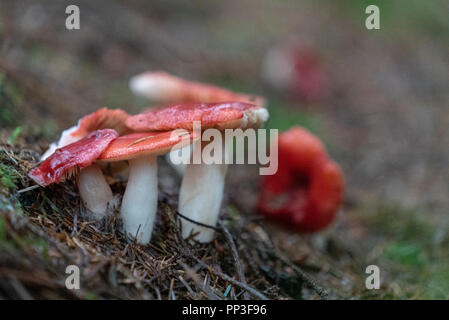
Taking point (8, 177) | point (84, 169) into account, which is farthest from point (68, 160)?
point (8, 177)

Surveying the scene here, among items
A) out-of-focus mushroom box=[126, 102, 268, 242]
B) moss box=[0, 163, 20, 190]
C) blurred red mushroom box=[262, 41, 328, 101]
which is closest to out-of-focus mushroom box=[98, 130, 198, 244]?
out-of-focus mushroom box=[126, 102, 268, 242]

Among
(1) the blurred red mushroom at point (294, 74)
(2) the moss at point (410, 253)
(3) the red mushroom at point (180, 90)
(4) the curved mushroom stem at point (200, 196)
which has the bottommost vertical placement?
(2) the moss at point (410, 253)

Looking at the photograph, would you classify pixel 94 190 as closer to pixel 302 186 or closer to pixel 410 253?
pixel 302 186

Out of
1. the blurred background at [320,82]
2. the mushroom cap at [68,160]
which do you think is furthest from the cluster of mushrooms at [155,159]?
the blurred background at [320,82]

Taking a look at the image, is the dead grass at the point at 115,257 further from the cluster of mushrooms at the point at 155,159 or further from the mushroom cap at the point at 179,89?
the mushroom cap at the point at 179,89

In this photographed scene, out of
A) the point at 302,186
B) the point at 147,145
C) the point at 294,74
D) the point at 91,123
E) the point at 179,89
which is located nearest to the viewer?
the point at 147,145

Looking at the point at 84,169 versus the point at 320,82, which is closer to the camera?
the point at 84,169
